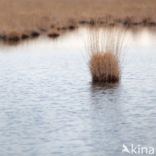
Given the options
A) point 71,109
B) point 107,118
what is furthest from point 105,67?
point 107,118

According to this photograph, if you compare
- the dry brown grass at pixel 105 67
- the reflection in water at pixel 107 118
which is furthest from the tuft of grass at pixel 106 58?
the reflection in water at pixel 107 118

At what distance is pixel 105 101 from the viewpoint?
30.1 ft

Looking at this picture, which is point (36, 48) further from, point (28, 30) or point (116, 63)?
point (116, 63)

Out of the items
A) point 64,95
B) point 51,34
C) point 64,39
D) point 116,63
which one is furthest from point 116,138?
point 51,34

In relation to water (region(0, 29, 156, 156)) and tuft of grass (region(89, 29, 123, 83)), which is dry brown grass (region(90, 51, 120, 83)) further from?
water (region(0, 29, 156, 156))

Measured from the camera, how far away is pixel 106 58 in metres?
10.5

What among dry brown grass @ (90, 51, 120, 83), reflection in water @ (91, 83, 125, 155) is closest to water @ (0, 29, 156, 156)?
reflection in water @ (91, 83, 125, 155)

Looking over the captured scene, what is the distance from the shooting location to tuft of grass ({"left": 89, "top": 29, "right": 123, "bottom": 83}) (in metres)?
10.5

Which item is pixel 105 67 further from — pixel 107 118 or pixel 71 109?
pixel 107 118

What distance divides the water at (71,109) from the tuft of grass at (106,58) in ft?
1.01

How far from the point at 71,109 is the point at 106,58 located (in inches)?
91.6

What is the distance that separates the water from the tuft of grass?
12.1 inches

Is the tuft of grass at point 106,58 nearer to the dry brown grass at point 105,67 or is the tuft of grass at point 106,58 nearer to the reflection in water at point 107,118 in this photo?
the dry brown grass at point 105,67

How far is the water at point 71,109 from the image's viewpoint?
668cm
